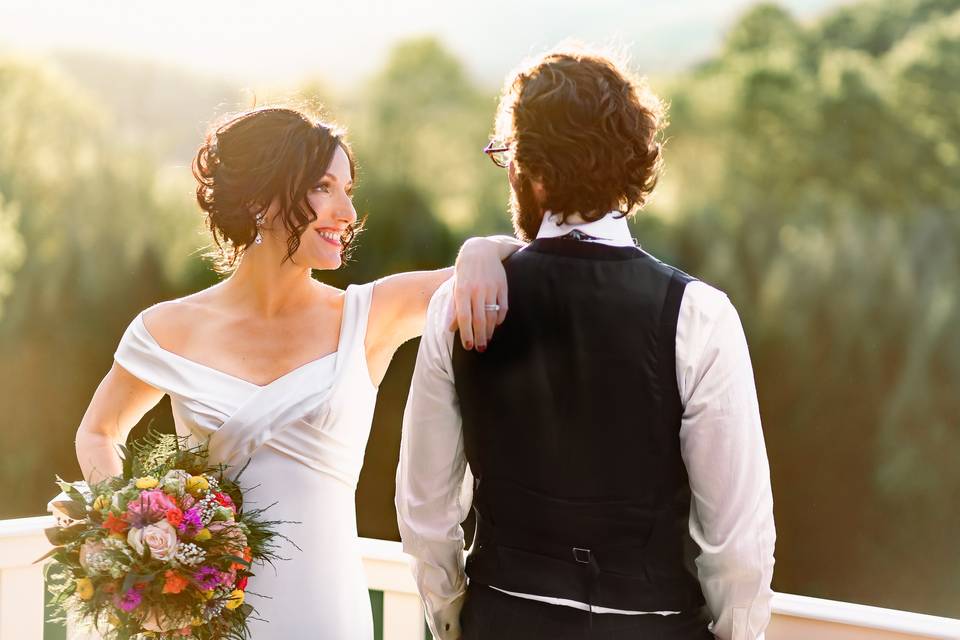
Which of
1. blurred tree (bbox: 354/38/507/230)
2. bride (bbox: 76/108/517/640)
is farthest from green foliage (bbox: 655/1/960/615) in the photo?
bride (bbox: 76/108/517/640)

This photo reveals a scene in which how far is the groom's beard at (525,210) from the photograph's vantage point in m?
1.70

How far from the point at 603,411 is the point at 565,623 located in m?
0.34

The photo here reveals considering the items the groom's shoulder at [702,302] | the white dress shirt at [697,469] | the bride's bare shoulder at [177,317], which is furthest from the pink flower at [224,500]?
the groom's shoulder at [702,302]

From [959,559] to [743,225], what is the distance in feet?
9.02

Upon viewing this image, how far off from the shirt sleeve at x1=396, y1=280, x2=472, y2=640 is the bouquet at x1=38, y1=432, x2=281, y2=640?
0.35 meters

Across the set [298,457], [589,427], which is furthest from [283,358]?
[589,427]

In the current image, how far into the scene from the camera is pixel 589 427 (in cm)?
157

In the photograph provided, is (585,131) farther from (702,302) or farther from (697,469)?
(697,469)

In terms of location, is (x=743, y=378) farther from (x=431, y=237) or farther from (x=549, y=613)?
(x=431, y=237)

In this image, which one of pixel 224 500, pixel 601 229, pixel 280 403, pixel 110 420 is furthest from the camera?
pixel 110 420

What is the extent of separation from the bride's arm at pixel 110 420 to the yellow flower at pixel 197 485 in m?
0.42

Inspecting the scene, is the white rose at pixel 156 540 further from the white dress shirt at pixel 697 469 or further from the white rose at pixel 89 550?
the white dress shirt at pixel 697 469

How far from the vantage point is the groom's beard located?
1.70 m

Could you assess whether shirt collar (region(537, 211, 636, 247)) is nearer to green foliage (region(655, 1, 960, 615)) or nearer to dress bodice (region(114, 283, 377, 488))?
dress bodice (region(114, 283, 377, 488))
